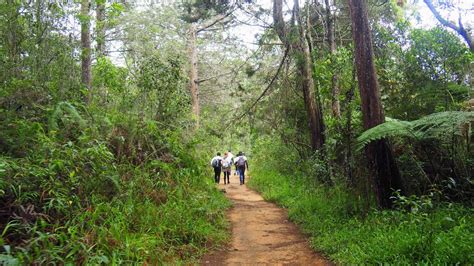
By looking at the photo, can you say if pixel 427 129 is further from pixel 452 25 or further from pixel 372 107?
pixel 452 25

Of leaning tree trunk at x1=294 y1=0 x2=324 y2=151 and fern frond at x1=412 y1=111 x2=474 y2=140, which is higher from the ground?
leaning tree trunk at x1=294 y1=0 x2=324 y2=151

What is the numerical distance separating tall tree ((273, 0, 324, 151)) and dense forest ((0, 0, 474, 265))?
0.05m

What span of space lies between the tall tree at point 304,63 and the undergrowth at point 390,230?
9.59 ft

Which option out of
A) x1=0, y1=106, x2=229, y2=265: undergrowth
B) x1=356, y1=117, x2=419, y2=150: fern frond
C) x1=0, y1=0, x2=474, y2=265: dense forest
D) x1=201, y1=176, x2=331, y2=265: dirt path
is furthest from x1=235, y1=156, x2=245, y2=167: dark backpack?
x1=356, y1=117, x2=419, y2=150: fern frond

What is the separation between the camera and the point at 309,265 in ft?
18.2

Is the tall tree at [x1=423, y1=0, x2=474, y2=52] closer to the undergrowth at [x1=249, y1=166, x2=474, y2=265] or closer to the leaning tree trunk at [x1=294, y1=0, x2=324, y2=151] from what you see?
the leaning tree trunk at [x1=294, y1=0, x2=324, y2=151]

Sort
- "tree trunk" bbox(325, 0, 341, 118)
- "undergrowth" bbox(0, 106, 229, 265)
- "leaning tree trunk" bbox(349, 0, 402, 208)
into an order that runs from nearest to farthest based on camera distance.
Answer: 1. "undergrowth" bbox(0, 106, 229, 265)
2. "leaning tree trunk" bbox(349, 0, 402, 208)
3. "tree trunk" bbox(325, 0, 341, 118)

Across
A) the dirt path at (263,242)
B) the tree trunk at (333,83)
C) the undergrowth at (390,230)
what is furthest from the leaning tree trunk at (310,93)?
the undergrowth at (390,230)

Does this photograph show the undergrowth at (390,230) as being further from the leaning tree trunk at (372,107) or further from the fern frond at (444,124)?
the fern frond at (444,124)

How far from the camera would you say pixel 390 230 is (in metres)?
5.39

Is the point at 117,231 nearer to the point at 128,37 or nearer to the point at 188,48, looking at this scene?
the point at 128,37

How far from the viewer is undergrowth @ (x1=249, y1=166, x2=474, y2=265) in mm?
4414

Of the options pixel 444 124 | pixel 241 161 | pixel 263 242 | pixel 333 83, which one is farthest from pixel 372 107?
pixel 241 161

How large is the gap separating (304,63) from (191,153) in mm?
4522
